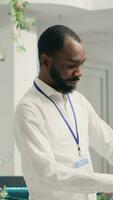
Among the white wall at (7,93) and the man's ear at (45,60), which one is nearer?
the man's ear at (45,60)

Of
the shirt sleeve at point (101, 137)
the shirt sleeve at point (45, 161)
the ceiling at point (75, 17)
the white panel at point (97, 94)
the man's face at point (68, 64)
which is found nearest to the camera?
the shirt sleeve at point (45, 161)

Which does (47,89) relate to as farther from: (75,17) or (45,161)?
(75,17)

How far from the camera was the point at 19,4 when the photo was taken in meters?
2.40

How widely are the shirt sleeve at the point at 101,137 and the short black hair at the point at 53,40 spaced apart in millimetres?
368

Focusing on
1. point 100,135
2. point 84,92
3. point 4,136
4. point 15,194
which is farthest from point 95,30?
point 100,135

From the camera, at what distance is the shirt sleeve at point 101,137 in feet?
6.06

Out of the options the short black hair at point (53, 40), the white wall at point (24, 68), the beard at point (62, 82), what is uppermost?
the short black hair at point (53, 40)

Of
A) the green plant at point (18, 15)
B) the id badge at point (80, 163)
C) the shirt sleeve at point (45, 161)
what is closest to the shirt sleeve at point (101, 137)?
the id badge at point (80, 163)

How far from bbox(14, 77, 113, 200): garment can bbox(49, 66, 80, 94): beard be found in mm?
39

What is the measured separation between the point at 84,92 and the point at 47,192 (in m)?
3.48

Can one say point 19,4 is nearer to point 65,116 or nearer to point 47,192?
point 65,116

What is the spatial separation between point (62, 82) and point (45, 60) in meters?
0.11

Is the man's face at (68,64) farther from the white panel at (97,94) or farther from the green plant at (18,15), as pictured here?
the white panel at (97,94)

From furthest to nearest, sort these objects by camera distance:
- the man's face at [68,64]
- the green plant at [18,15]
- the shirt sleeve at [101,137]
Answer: the green plant at [18,15], the shirt sleeve at [101,137], the man's face at [68,64]
